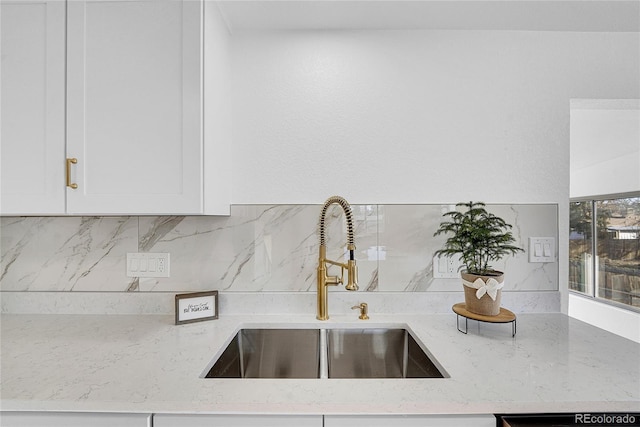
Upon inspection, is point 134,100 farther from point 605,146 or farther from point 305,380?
point 605,146

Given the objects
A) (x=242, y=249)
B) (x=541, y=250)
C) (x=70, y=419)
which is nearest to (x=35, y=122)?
(x=242, y=249)

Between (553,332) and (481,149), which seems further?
(481,149)

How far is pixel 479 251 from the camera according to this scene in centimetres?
134

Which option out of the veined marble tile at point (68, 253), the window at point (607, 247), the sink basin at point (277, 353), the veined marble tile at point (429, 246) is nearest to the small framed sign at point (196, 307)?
the sink basin at point (277, 353)

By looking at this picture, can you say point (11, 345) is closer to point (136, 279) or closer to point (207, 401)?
point (136, 279)

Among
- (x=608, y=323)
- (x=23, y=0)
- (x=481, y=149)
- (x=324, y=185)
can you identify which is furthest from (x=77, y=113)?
(x=608, y=323)

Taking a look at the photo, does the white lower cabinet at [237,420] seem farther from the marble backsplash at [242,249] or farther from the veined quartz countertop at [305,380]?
the marble backsplash at [242,249]

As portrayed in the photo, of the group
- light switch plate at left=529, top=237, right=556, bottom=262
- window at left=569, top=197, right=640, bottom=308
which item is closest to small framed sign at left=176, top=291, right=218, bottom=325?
light switch plate at left=529, top=237, right=556, bottom=262

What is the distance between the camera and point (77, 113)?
1156 millimetres

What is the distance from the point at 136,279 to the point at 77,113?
2.42ft

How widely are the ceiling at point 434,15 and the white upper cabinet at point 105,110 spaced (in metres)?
0.33

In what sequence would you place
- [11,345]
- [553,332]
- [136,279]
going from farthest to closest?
[136,279], [553,332], [11,345]

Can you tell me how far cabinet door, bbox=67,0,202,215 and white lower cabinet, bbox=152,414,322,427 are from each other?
0.64 meters

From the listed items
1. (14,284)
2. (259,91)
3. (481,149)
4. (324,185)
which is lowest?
(14,284)
